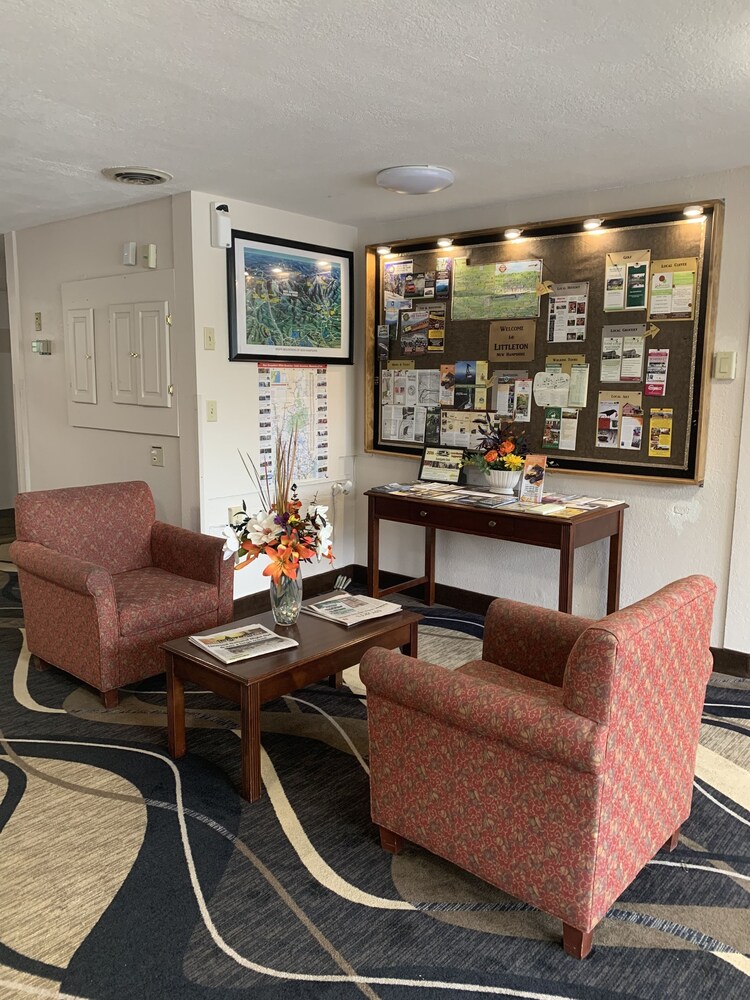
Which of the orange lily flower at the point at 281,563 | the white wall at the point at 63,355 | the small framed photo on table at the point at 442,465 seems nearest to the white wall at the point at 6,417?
the white wall at the point at 63,355

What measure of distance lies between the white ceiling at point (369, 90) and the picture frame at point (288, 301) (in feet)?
1.72

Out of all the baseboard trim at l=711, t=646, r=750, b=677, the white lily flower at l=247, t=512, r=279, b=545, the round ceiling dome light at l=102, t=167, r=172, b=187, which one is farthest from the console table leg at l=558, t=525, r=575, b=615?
the round ceiling dome light at l=102, t=167, r=172, b=187

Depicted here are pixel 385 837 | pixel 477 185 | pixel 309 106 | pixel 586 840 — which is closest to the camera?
pixel 586 840

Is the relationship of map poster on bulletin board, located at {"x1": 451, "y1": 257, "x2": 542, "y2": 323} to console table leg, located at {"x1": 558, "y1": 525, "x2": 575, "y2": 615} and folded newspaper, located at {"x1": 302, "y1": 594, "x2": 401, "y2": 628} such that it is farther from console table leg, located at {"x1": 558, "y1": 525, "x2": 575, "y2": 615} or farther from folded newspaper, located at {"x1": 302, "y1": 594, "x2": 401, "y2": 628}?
folded newspaper, located at {"x1": 302, "y1": 594, "x2": 401, "y2": 628}

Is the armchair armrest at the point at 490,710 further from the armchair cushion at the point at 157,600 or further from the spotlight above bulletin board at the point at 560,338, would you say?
the spotlight above bulletin board at the point at 560,338

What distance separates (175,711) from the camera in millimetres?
2846

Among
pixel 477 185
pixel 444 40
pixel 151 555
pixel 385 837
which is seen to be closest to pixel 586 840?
pixel 385 837

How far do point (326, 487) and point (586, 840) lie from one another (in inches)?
136

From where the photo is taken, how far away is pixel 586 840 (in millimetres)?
1810

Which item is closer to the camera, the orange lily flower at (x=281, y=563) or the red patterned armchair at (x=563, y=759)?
the red patterned armchair at (x=563, y=759)

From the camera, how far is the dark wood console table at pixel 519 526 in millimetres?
3605

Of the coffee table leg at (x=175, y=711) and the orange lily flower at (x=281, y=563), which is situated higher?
the orange lily flower at (x=281, y=563)

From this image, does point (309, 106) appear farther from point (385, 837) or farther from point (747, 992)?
point (747, 992)

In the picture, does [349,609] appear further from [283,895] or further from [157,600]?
[283,895]
